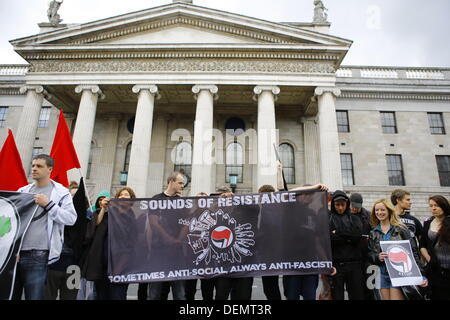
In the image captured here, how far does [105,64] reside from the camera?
1802cm

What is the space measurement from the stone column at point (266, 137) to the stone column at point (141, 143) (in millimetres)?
6353

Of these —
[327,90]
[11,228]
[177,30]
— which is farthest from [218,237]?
[177,30]

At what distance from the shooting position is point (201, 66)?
58.0 ft

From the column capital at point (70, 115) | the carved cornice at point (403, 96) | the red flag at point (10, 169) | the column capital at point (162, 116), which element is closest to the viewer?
the red flag at point (10, 169)

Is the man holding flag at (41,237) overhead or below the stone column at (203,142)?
below

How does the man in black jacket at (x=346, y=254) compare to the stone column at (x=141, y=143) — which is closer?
the man in black jacket at (x=346, y=254)

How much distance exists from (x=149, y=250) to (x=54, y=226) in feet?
4.79

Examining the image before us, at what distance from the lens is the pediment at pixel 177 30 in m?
17.8

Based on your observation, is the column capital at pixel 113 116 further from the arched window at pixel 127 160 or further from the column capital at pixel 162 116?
the column capital at pixel 162 116

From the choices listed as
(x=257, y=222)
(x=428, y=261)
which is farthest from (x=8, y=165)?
(x=428, y=261)

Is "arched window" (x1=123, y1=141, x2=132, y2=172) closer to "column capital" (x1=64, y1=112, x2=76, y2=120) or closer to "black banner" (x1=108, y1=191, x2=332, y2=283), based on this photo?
"column capital" (x1=64, y1=112, x2=76, y2=120)

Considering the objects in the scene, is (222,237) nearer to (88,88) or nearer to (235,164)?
(235,164)

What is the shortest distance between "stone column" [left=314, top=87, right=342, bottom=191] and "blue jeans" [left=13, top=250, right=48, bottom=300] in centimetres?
1415

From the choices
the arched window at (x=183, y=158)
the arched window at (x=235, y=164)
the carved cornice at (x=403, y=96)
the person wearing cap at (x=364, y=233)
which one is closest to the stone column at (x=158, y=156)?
the arched window at (x=183, y=158)
